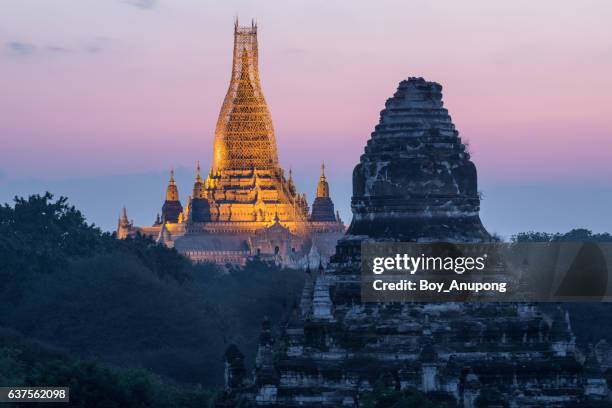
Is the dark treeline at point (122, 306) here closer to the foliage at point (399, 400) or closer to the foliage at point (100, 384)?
the foliage at point (100, 384)

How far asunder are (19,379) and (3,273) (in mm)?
36777

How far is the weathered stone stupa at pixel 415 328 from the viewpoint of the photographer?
226 ft

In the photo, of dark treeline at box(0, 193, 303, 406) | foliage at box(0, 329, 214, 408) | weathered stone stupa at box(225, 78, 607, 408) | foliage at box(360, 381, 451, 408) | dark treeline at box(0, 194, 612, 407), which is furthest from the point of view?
dark treeline at box(0, 193, 303, 406)

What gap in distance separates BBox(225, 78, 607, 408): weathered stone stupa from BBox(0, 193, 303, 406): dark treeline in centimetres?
1095

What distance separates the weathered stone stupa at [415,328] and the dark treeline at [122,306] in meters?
11.0

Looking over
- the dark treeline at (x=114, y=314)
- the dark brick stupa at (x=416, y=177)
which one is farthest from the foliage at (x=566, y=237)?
the dark brick stupa at (x=416, y=177)

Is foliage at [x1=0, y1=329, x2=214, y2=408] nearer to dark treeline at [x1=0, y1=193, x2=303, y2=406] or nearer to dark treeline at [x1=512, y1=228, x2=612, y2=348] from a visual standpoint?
dark treeline at [x1=0, y1=193, x2=303, y2=406]

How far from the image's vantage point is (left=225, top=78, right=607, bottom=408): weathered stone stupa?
68.9 m

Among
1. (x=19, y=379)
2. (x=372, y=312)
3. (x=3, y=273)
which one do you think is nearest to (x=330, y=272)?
(x=372, y=312)

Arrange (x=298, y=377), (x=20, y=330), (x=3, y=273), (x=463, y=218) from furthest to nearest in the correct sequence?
Answer: (x=3, y=273) → (x=20, y=330) → (x=463, y=218) → (x=298, y=377)

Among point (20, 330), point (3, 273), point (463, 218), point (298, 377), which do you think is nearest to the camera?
point (298, 377)

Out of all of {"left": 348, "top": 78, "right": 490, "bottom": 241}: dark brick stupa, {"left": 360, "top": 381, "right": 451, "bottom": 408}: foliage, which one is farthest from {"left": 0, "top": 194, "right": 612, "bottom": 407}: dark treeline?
{"left": 348, "top": 78, "right": 490, "bottom": 241}: dark brick stupa

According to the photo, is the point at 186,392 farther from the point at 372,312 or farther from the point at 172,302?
the point at 172,302

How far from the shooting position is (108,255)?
10912cm
